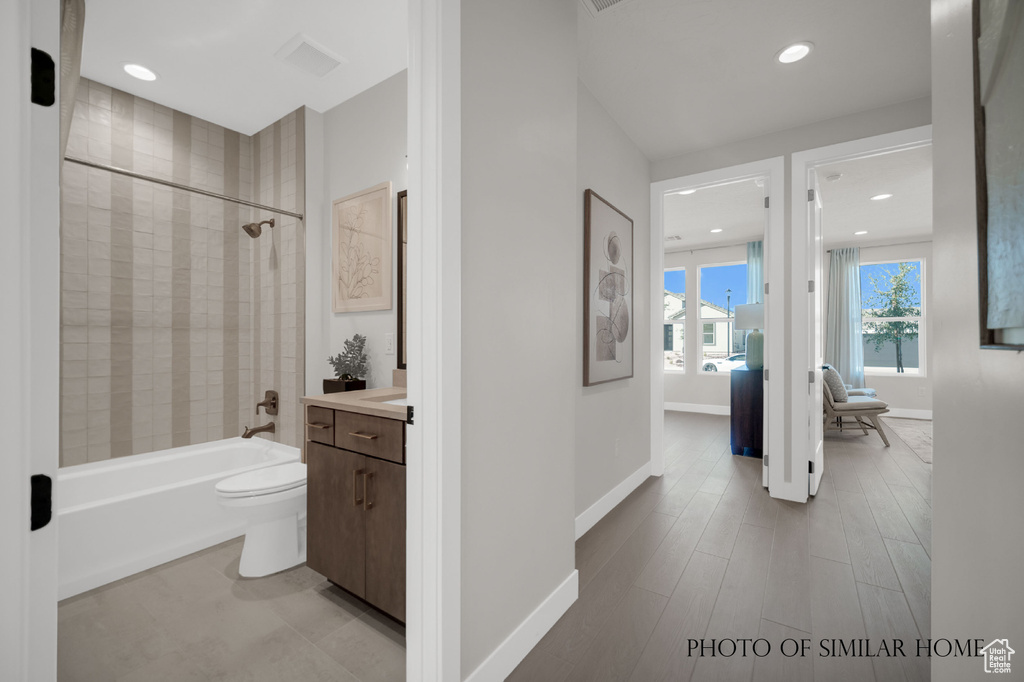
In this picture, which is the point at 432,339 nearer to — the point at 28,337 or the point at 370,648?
the point at 28,337

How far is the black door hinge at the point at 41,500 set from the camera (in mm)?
584

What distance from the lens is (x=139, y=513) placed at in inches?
84.8

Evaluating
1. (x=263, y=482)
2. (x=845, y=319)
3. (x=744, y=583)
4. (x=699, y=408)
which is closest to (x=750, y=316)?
(x=699, y=408)

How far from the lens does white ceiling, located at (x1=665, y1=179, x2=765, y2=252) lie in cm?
439

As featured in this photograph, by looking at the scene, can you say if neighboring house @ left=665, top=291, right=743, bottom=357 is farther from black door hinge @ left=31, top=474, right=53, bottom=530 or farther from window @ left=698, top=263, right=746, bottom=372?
black door hinge @ left=31, top=474, right=53, bottom=530

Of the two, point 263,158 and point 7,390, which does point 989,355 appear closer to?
point 7,390

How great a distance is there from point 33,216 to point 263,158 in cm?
317

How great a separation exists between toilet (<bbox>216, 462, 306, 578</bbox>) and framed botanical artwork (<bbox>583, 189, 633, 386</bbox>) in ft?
5.50

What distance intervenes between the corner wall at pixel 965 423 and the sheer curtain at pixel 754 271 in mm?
6097

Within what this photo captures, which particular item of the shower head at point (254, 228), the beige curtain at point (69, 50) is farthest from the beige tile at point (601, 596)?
the shower head at point (254, 228)

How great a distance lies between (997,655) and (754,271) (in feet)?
21.7

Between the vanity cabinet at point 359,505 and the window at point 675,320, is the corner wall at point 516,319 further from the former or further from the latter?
the window at point 675,320

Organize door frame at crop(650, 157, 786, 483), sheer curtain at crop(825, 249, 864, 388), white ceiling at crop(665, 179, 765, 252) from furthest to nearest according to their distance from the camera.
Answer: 1. sheer curtain at crop(825, 249, 864, 388)
2. white ceiling at crop(665, 179, 765, 252)
3. door frame at crop(650, 157, 786, 483)

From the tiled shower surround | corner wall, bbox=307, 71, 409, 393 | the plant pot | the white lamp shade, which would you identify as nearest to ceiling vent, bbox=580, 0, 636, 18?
corner wall, bbox=307, 71, 409, 393
